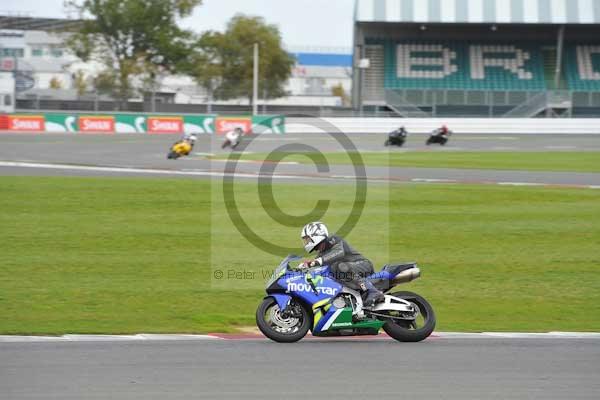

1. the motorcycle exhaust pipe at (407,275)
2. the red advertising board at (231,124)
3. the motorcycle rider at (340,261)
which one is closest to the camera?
the motorcycle rider at (340,261)

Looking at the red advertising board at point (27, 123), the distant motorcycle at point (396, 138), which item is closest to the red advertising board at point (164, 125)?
the red advertising board at point (27, 123)

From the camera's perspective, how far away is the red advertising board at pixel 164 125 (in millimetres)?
56875

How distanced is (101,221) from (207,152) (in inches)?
879

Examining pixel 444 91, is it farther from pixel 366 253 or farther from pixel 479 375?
pixel 479 375

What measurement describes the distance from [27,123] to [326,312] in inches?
1893

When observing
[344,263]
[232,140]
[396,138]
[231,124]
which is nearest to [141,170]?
[232,140]

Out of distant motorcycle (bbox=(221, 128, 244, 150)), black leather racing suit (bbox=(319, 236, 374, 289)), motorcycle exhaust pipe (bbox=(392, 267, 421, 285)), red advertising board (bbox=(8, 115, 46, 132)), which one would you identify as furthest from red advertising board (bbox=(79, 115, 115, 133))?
motorcycle exhaust pipe (bbox=(392, 267, 421, 285))

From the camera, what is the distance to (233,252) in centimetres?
1709

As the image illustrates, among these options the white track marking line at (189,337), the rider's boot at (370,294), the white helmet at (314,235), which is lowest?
the white track marking line at (189,337)

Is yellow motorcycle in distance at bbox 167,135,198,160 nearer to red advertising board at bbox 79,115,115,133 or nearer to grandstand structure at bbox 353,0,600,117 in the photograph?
red advertising board at bbox 79,115,115,133

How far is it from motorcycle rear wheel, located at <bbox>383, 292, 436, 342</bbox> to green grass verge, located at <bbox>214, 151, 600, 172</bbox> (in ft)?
78.6

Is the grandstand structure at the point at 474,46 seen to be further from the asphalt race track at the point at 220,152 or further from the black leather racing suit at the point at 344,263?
the black leather racing suit at the point at 344,263

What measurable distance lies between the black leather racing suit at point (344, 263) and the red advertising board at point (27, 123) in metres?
47.4

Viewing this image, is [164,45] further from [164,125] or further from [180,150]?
[180,150]
